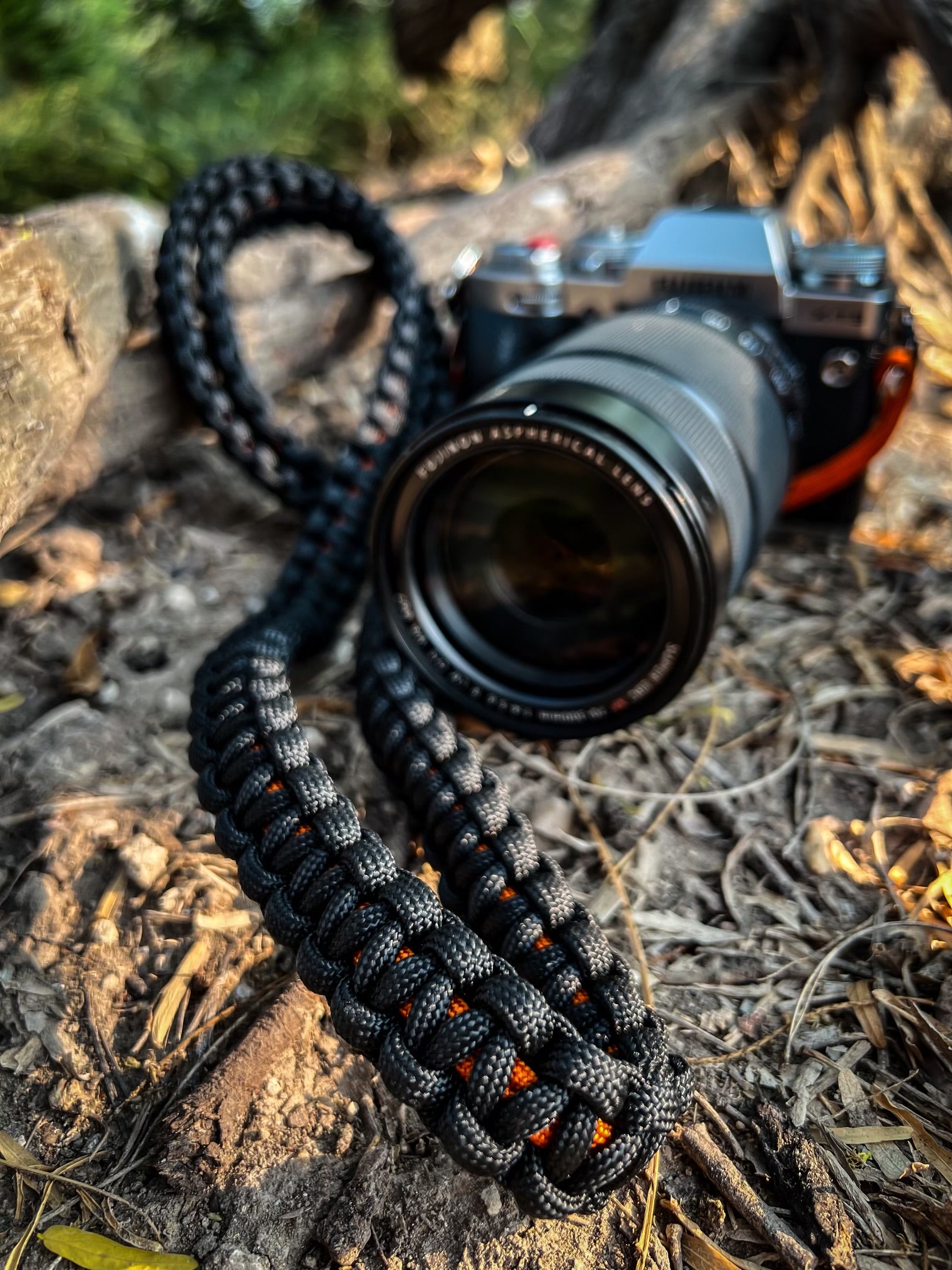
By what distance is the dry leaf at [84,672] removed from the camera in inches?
54.9

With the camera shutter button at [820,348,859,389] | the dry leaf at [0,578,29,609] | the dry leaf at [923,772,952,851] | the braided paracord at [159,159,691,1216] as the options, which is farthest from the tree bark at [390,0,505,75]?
the dry leaf at [923,772,952,851]

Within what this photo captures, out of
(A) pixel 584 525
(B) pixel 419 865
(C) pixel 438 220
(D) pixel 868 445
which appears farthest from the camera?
(C) pixel 438 220

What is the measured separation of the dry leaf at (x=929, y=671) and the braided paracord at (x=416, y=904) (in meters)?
0.74

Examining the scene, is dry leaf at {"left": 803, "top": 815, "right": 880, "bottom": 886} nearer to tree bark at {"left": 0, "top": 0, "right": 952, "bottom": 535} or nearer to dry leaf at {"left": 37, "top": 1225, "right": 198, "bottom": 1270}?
dry leaf at {"left": 37, "top": 1225, "right": 198, "bottom": 1270}

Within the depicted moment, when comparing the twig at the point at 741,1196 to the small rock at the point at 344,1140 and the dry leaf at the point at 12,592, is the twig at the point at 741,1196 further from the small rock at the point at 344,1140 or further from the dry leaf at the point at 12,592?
the dry leaf at the point at 12,592

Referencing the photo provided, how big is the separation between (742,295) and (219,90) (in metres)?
2.05

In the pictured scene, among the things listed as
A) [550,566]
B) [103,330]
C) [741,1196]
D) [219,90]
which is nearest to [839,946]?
[741,1196]

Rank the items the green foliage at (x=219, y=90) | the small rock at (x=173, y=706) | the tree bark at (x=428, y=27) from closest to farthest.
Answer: the small rock at (x=173, y=706) < the green foliage at (x=219, y=90) < the tree bark at (x=428, y=27)

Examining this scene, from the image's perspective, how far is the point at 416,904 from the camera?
91cm

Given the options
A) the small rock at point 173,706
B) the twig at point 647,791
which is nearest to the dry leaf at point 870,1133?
the twig at point 647,791

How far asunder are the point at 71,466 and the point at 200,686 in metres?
0.44

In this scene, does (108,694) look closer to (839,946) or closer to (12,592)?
(12,592)

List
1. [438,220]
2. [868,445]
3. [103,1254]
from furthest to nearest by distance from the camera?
[438,220] < [868,445] < [103,1254]

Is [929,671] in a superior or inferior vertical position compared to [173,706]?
inferior
